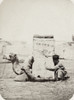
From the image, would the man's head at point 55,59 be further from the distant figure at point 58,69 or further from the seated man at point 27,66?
the seated man at point 27,66

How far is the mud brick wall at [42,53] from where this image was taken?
9.45ft

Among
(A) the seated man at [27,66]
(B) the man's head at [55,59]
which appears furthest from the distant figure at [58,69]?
(A) the seated man at [27,66]

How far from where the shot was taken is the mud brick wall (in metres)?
2.88

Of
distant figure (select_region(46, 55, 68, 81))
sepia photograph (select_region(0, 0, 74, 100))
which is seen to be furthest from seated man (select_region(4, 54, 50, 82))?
distant figure (select_region(46, 55, 68, 81))

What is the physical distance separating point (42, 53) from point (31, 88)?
22 centimetres

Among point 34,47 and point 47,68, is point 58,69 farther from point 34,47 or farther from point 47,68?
point 34,47

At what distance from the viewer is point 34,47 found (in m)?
2.88

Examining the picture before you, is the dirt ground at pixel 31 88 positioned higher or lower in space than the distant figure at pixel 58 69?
lower

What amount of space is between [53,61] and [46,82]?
0.43 feet

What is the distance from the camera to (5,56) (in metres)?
2.88

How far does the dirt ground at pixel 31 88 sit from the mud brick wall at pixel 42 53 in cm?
7

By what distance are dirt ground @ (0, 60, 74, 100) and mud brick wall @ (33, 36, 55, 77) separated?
2.8 inches

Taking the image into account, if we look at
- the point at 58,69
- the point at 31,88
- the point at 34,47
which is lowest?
the point at 31,88

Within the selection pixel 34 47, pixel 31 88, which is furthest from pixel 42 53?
pixel 31 88
